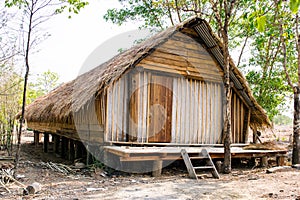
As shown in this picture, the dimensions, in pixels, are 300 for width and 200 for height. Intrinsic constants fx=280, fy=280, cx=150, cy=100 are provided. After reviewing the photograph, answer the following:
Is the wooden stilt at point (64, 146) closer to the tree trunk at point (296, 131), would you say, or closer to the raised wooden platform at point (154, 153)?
the raised wooden platform at point (154, 153)

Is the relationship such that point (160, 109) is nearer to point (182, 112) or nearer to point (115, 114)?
point (182, 112)

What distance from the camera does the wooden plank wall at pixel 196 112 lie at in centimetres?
834

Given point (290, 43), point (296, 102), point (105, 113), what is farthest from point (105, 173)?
point (290, 43)

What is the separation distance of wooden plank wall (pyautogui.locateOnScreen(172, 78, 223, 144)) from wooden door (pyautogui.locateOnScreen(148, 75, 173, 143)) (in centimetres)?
18

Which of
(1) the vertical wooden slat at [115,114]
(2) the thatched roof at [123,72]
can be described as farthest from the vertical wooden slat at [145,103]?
(1) the vertical wooden slat at [115,114]

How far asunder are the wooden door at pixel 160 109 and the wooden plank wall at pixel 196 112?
0.58 ft

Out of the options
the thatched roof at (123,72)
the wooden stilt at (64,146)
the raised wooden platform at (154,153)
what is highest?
the thatched roof at (123,72)

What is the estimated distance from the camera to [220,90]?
915 cm

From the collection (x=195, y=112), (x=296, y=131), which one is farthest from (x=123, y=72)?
(x=296, y=131)

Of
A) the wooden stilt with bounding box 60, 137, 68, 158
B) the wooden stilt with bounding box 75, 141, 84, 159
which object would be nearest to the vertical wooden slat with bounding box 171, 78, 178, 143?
the wooden stilt with bounding box 75, 141, 84, 159

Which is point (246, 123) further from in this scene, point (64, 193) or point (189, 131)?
point (64, 193)

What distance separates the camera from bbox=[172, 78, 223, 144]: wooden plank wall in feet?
27.4

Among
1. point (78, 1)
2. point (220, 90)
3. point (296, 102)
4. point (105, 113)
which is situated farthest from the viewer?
point (220, 90)

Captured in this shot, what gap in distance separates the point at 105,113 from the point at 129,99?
2.69 ft
